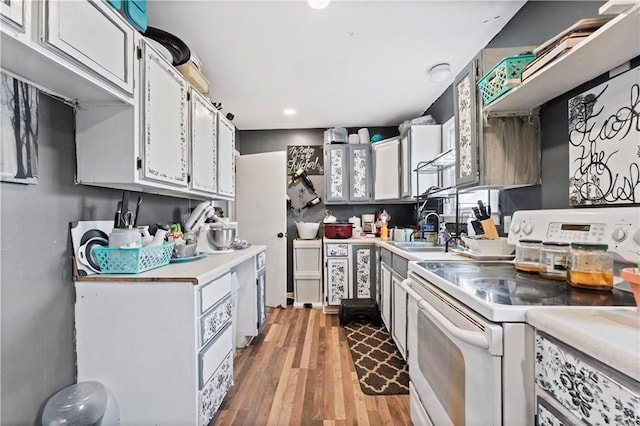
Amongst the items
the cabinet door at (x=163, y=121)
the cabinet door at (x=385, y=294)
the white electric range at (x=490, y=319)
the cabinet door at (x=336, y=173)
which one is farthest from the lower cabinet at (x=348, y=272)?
the cabinet door at (x=163, y=121)

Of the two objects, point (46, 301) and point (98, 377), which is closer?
point (46, 301)

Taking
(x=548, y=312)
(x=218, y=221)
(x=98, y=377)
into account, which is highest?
(x=218, y=221)

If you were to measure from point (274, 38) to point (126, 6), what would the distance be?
0.91 m

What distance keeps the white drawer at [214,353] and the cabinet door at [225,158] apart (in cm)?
127

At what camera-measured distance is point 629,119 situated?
1.03 meters

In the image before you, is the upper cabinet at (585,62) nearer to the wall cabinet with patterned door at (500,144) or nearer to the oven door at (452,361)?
the wall cabinet with patterned door at (500,144)

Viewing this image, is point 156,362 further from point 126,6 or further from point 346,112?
point 346,112

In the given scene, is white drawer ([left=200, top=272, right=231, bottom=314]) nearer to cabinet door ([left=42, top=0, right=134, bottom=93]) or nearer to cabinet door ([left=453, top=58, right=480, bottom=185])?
cabinet door ([left=42, top=0, right=134, bottom=93])

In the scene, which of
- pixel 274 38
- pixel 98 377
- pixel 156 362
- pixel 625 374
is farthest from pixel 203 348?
pixel 274 38

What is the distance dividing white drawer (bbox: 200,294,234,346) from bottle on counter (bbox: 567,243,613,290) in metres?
1.50

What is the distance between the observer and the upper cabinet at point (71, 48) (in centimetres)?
82

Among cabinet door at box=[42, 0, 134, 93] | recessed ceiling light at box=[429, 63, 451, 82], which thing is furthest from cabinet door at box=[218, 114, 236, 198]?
recessed ceiling light at box=[429, 63, 451, 82]

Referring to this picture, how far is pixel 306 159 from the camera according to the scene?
3881mm

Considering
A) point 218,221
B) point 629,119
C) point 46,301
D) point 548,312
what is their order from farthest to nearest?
point 218,221 → point 46,301 → point 629,119 → point 548,312
